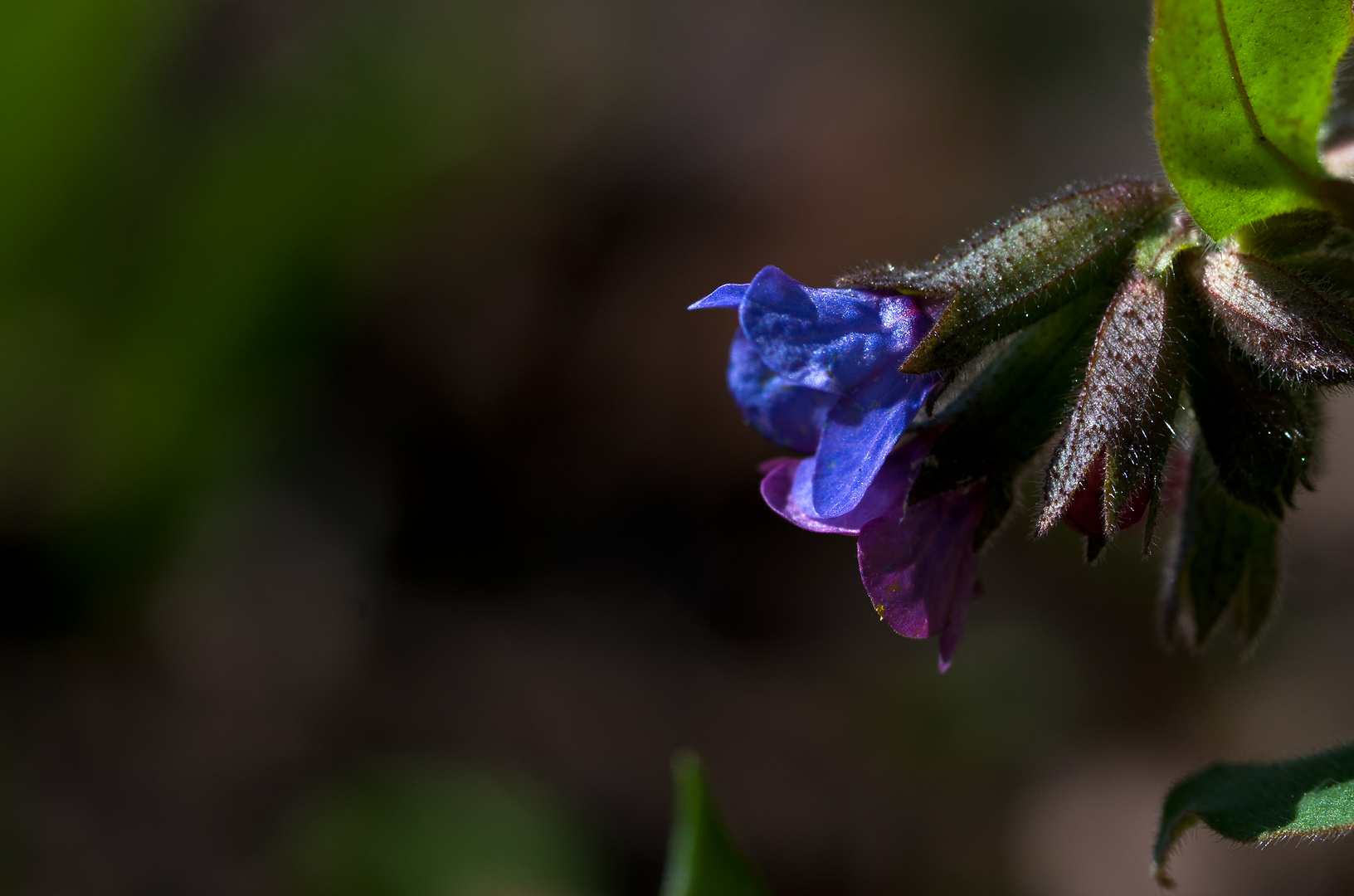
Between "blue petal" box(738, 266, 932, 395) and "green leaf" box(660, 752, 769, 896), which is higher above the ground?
"blue petal" box(738, 266, 932, 395)

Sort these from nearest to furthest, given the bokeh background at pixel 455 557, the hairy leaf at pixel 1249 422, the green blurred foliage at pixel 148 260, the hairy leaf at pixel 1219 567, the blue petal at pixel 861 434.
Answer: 1. the blue petal at pixel 861 434
2. the hairy leaf at pixel 1249 422
3. the hairy leaf at pixel 1219 567
4. the bokeh background at pixel 455 557
5. the green blurred foliage at pixel 148 260

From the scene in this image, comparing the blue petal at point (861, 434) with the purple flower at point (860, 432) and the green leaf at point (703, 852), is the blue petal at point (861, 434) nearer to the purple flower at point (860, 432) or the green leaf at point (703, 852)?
the purple flower at point (860, 432)

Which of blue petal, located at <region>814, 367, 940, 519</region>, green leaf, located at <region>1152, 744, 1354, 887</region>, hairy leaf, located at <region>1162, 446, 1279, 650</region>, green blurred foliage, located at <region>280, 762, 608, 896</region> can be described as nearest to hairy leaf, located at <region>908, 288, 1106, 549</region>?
blue petal, located at <region>814, 367, 940, 519</region>

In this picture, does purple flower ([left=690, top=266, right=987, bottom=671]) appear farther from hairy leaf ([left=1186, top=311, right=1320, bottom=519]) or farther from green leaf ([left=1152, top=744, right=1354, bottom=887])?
green leaf ([left=1152, top=744, right=1354, bottom=887])

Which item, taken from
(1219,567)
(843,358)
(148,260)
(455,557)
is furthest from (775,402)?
(148,260)

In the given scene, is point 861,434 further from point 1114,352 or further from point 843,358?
point 1114,352

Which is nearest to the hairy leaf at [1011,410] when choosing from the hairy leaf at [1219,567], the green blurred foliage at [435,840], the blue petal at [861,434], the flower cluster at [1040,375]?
the flower cluster at [1040,375]

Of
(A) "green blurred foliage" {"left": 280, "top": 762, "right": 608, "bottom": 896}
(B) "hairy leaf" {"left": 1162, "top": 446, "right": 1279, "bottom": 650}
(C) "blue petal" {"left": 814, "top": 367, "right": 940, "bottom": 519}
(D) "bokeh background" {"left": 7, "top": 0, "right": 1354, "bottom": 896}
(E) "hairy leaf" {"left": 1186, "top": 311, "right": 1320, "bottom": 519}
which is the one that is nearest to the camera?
(C) "blue petal" {"left": 814, "top": 367, "right": 940, "bottom": 519}
